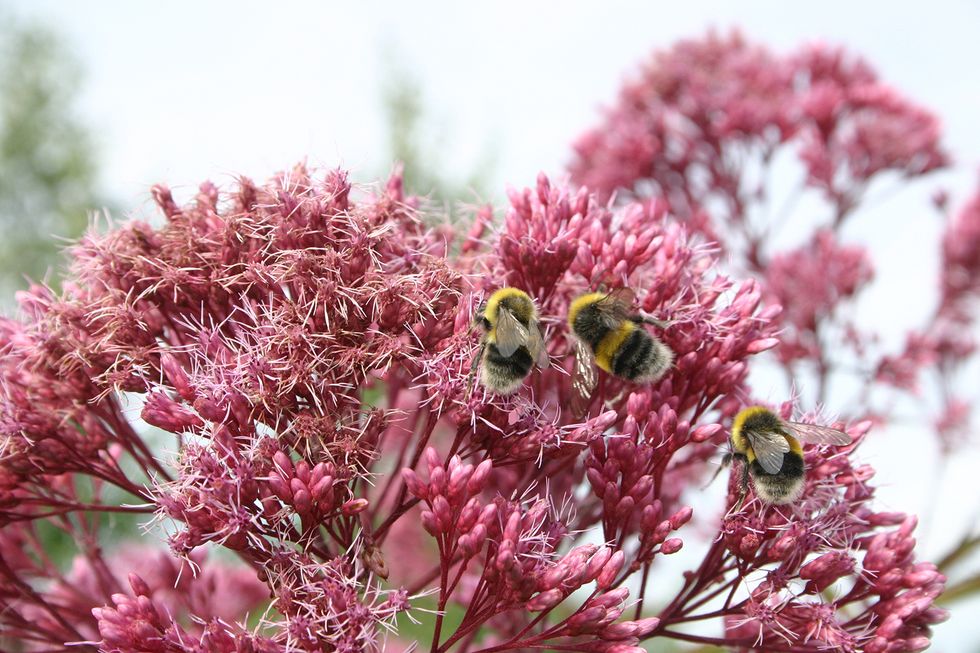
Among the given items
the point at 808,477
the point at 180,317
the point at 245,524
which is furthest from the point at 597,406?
the point at 180,317

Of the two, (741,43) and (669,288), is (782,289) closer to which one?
(741,43)

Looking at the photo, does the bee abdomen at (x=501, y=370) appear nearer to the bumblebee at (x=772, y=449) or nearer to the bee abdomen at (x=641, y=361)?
the bee abdomen at (x=641, y=361)

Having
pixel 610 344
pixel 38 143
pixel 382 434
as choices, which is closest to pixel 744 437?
pixel 610 344

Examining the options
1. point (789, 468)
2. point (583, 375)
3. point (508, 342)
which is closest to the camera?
point (508, 342)

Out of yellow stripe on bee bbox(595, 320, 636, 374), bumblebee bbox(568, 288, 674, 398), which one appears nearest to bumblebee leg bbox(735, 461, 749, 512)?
bumblebee bbox(568, 288, 674, 398)

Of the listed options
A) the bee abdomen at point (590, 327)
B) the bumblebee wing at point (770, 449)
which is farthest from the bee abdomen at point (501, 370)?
the bumblebee wing at point (770, 449)

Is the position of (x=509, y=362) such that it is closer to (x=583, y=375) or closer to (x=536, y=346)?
(x=536, y=346)
